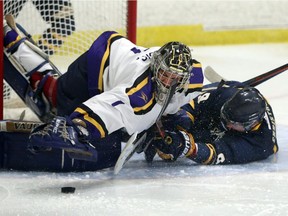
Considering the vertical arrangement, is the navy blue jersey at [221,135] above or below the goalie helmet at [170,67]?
below

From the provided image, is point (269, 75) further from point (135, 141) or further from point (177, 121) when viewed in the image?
point (135, 141)

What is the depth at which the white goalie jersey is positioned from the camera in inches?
117

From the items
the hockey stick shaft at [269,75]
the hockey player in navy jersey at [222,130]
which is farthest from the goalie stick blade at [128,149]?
the hockey stick shaft at [269,75]

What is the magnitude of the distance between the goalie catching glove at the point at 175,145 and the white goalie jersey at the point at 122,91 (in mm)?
97

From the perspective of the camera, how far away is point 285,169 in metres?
3.40

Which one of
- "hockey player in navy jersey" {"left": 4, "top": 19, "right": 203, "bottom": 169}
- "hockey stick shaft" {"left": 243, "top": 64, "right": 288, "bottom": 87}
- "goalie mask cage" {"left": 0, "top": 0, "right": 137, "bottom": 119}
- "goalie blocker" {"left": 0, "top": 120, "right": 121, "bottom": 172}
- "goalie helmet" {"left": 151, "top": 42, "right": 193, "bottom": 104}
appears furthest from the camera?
"goalie mask cage" {"left": 0, "top": 0, "right": 137, "bottom": 119}

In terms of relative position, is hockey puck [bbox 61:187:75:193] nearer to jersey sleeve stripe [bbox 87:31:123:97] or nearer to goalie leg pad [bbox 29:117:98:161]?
goalie leg pad [bbox 29:117:98:161]

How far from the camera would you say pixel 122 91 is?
118 inches

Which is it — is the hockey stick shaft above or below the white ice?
above

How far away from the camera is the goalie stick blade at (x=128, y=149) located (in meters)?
2.99

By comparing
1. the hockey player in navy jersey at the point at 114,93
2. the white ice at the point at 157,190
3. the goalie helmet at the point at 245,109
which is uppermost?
the hockey player in navy jersey at the point at 114,93

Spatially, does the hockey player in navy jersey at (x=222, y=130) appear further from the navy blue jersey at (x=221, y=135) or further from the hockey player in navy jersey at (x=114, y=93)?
the hockey player in navy jersey at (x=114, y=93)

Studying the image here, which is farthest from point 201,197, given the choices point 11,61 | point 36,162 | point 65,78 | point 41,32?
point 41,32

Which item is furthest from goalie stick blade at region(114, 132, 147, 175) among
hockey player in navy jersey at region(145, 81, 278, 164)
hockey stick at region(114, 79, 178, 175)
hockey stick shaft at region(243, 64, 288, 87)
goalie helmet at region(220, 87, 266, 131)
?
hockey stick shaft at region(243, 64, 288, 87)
